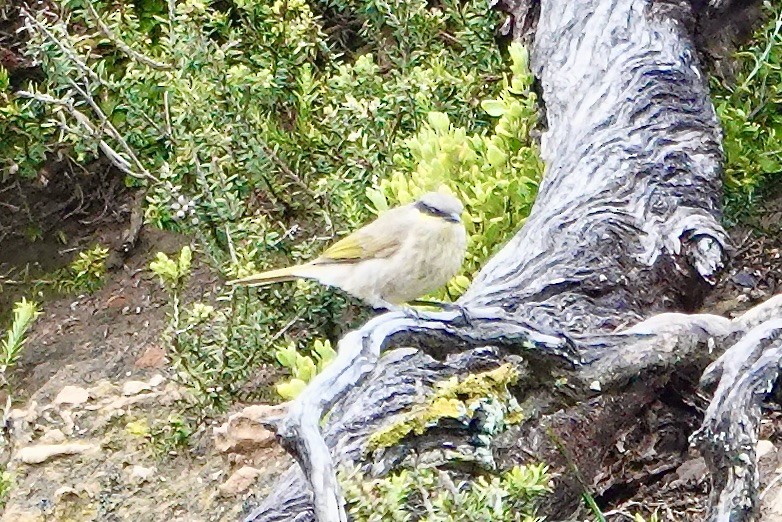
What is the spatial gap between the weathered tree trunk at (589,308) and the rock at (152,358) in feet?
7.07

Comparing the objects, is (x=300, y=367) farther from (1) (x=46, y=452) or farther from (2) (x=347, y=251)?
(1) (x=46, y=452)

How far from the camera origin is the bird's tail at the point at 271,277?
4.15 m

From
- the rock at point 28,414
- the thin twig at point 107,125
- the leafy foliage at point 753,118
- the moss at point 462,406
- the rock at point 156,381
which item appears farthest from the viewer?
the rock at point 156,381

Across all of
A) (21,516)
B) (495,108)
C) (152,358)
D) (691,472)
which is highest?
(495,108)

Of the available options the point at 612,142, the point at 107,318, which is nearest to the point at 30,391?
the point at 107,318

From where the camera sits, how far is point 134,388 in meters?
5.18

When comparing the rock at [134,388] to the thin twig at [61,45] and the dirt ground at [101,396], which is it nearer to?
the dirt ground at [101,396]

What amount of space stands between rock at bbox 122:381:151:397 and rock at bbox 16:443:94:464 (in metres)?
0.39

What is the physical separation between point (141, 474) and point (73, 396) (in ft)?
2.58

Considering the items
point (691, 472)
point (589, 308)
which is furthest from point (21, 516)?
point (691, 472)

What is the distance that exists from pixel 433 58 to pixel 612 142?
1.40m

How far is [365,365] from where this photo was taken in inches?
97.3

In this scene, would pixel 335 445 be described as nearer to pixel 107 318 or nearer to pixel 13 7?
pixel 107 318

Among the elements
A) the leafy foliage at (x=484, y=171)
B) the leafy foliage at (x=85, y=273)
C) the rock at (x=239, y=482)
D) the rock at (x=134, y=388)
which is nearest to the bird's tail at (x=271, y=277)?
the leafy foliage at (x=484, y=171)
